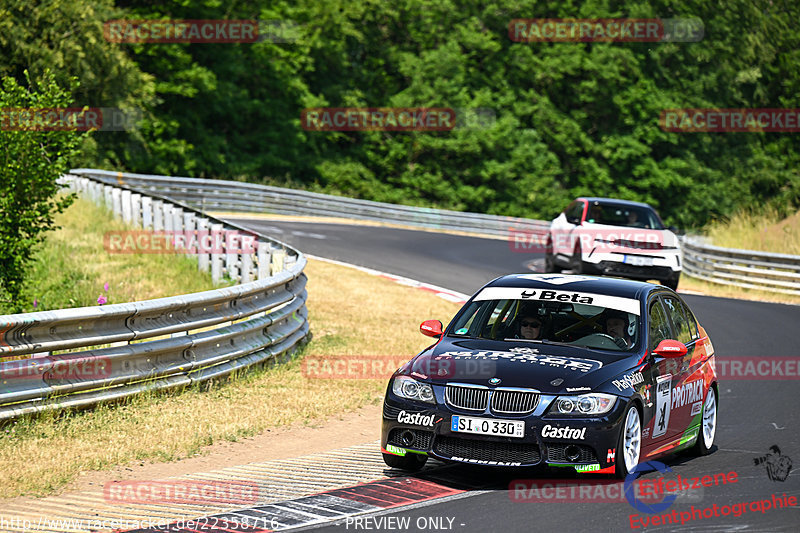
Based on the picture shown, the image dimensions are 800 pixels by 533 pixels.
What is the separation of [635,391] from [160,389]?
14.5 ft

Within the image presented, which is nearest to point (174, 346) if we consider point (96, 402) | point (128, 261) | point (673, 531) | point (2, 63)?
point (96, 402)

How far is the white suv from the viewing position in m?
21.0

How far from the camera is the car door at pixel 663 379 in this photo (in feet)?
27.2

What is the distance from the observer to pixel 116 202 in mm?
24109

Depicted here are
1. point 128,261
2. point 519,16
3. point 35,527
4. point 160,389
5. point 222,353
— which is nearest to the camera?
point 35,527

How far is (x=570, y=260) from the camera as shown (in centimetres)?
2159

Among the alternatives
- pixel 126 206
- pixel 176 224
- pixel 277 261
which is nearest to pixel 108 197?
pixel 126 206

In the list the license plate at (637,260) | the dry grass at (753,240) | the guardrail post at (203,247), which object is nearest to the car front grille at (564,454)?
the guardrail post at (203,247)

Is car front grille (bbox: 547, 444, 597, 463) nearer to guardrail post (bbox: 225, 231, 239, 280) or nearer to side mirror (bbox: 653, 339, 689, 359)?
side mirror (bbox: 653, 339, 689, 359)

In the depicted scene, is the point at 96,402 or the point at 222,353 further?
the point at 222,353

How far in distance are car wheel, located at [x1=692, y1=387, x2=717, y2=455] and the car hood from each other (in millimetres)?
1367

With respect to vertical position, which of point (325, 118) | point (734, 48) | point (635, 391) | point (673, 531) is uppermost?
point (734, 48)

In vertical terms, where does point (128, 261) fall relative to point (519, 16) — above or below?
below

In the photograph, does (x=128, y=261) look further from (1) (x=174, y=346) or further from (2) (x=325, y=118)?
(2) (x=325, y=118)
